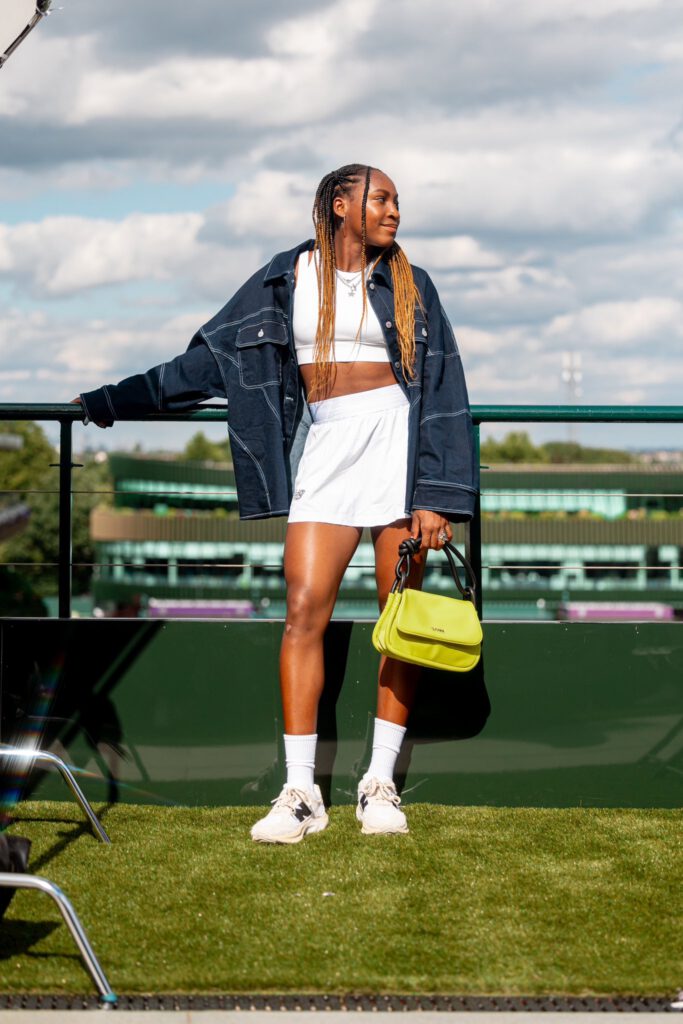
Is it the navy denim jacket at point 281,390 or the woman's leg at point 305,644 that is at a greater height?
the navy denim jacket at point 281,390

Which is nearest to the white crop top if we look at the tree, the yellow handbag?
the yellow handbag

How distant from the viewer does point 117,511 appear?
330 ft

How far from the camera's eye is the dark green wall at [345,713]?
414cm

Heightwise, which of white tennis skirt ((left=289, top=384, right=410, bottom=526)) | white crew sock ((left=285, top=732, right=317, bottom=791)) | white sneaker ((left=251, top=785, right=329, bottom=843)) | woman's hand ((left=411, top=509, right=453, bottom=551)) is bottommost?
white sneaker ((left=251, top=785, right=329, bottom=843))

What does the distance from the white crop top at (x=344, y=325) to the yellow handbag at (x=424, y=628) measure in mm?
585

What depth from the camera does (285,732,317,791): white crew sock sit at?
3.71 meters

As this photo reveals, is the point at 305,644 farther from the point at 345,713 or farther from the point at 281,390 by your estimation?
the point at 281,390

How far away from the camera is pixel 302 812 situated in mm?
3693

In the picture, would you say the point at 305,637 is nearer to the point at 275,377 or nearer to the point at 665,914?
the point at 275,377

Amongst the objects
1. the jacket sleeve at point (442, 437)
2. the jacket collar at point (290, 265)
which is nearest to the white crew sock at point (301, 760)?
the jacket sleeve at point (442, 437)

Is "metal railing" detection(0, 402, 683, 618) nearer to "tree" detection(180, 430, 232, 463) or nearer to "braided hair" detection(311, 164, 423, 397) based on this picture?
"braided hair" detection(311, 164, 423, 397)

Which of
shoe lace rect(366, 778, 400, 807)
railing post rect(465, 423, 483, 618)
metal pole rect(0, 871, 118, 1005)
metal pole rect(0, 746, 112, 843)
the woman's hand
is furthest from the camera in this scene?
railing post rect(465, 423, 483, 618)

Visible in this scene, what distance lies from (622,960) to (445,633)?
1.12 metres

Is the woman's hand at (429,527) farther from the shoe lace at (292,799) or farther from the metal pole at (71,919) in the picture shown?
the metal pole at (71,919)
